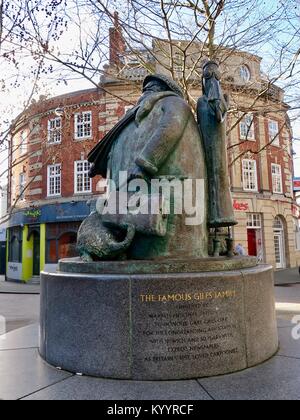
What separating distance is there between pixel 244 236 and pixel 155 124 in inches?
904

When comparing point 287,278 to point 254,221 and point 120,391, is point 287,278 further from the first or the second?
point 120,391

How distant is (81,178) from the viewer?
2600cm

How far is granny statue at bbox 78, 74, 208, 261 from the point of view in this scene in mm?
3980

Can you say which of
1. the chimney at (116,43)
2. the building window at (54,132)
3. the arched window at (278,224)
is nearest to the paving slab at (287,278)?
the arched window at (278,224)

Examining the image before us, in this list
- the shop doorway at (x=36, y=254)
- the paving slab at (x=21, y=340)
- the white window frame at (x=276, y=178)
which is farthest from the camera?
the white window frame at (x=276, y=178)

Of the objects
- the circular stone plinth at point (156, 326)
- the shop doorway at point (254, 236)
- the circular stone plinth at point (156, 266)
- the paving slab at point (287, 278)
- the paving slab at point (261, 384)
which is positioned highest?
the shop doorway at point (254, 236)

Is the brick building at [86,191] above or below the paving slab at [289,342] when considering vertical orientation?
above

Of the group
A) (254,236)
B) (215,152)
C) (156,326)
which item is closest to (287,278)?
(254,236)

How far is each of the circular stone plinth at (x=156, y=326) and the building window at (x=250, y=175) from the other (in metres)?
25.1

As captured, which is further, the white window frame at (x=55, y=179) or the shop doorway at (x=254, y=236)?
the shop doorway at (x=254, y=236)

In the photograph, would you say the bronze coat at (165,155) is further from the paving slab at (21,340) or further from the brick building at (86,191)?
the brick building at (86,191)

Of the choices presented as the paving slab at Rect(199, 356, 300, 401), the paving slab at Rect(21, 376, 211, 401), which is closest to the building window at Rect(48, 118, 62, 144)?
the paving slab at Rect(21, 376, 211, 401)

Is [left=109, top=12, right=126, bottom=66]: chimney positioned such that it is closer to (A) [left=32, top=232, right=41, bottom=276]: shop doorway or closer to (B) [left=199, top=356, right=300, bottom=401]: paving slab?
(B) [left=199, top=356, right=300, bottom=401]: paving slab

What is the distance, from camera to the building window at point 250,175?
27.8m
